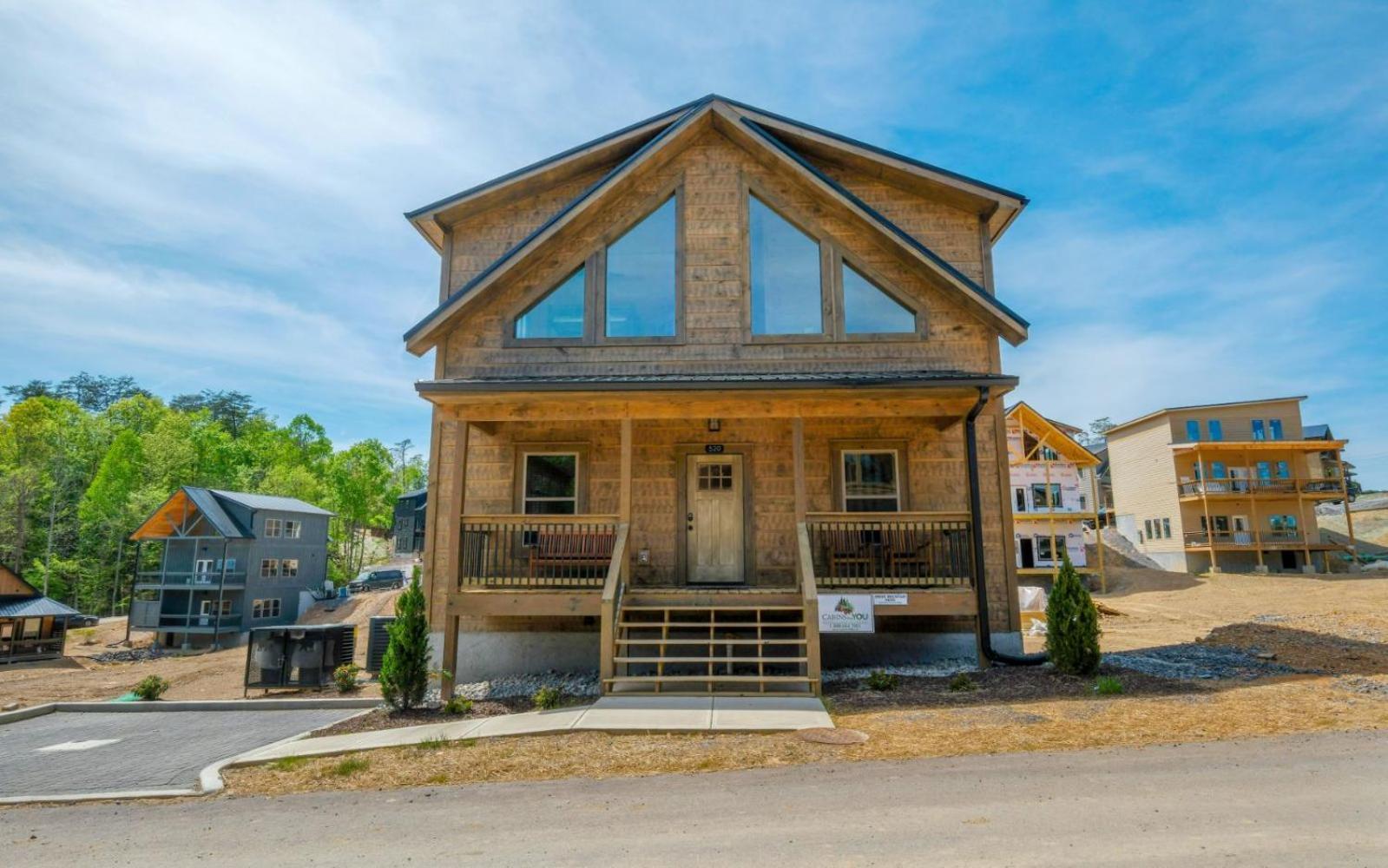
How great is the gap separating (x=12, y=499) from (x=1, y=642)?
23.6 metres

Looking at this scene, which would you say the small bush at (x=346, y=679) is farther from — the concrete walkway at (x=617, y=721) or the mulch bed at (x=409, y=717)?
the concrete walkway at (x=617, y=721)

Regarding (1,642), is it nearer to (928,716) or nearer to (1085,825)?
(928,716)

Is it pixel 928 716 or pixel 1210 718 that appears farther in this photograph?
pixel 928 716

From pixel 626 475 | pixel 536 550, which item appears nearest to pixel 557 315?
pixel 626 475

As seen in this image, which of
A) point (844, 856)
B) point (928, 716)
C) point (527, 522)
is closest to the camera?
point (844, 856)

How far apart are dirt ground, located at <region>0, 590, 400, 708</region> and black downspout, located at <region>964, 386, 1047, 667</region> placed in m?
9.99

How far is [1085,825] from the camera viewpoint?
14.9 feet

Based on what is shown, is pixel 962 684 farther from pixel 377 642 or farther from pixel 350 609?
pixel 350 609

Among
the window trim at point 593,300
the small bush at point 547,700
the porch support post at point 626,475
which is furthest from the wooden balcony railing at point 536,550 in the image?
the window trim at point 593,300

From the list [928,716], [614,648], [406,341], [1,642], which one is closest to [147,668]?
[1,642]

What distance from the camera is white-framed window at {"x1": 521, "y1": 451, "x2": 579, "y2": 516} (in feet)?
41.1

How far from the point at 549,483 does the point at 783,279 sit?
544 cm

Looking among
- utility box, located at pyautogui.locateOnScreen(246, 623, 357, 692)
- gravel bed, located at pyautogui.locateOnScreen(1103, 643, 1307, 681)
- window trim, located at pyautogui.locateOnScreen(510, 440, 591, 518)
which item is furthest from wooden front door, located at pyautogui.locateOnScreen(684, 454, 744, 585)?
utility box, located at pyautogui.locateOnScreen(246, 623, 357, 692)

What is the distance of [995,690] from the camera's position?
29.2 feet
